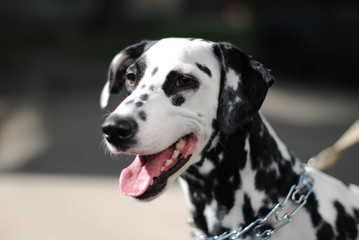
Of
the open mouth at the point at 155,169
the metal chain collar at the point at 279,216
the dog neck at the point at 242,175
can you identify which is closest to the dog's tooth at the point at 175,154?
the open mouth at the point at 155,169

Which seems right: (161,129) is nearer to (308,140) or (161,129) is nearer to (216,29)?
(308,140)

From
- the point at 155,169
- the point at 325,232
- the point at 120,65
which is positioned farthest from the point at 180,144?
the point at 325,232

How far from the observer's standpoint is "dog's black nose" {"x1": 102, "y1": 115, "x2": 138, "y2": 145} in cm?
222

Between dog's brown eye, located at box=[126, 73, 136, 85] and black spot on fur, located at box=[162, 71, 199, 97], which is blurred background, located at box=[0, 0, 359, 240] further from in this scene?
black spot on fur, located at box=[162, 71, 199, 97]

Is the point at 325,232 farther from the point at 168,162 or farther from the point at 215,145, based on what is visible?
the point at 168,162

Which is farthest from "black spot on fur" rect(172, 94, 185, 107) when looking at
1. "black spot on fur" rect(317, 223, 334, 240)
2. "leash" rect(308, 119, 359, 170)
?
"leash" rect(308, 119, 359, 170)

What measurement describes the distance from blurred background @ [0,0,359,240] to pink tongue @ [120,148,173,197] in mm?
2330

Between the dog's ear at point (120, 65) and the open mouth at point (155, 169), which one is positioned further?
the dog's ear at point (120, 65)

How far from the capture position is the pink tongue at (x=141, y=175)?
7.81ft

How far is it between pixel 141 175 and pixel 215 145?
42 cm

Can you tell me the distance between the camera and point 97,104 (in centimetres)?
950

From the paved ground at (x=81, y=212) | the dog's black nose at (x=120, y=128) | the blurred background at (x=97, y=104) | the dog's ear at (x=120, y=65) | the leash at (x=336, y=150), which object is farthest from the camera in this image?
the blurred background at (x=97, y=104)

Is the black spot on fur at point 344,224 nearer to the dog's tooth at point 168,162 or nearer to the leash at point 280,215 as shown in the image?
the leash at point 280,215

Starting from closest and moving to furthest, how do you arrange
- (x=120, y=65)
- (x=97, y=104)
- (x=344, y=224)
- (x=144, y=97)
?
1. (x=144, y=97)
2. (x=344, y=224)
3. (x=120, y=65)
4. (x=97, y=104)
